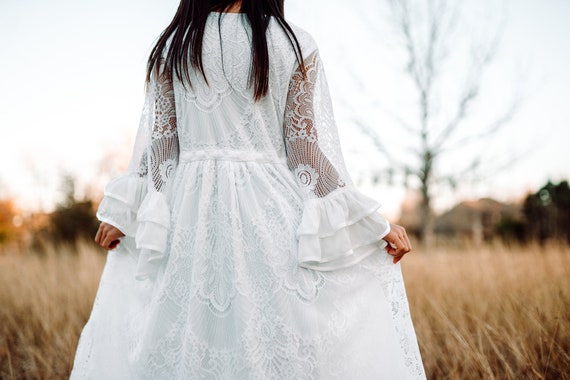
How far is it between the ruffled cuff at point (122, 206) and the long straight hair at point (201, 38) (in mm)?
408

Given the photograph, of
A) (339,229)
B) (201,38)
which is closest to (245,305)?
(339,229)

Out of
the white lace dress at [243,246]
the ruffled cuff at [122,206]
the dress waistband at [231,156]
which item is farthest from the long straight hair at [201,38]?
the ruffled cuff at [122,206]

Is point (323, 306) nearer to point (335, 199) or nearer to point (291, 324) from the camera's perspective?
point (291, 324)

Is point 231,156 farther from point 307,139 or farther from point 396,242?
point 396,242

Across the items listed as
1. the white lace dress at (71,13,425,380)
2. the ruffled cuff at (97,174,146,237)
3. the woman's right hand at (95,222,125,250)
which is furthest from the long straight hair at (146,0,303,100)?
the woman's right hand at (95,222,125,250)

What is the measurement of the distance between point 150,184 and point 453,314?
263 cm

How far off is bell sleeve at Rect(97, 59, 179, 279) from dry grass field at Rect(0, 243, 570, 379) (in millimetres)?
1487

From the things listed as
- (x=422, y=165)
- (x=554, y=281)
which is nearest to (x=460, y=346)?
(x=554, y=281)

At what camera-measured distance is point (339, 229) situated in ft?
3.85

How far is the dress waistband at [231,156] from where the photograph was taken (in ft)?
4.20

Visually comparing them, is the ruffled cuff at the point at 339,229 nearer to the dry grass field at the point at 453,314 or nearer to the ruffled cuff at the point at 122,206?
the ruffled cuff at the point at 122,206

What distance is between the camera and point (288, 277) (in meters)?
1.13

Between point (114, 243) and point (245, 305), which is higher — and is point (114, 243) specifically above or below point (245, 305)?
above

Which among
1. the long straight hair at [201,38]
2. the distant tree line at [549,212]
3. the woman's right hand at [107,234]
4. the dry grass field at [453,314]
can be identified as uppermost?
the long straight hair at [201,38]
